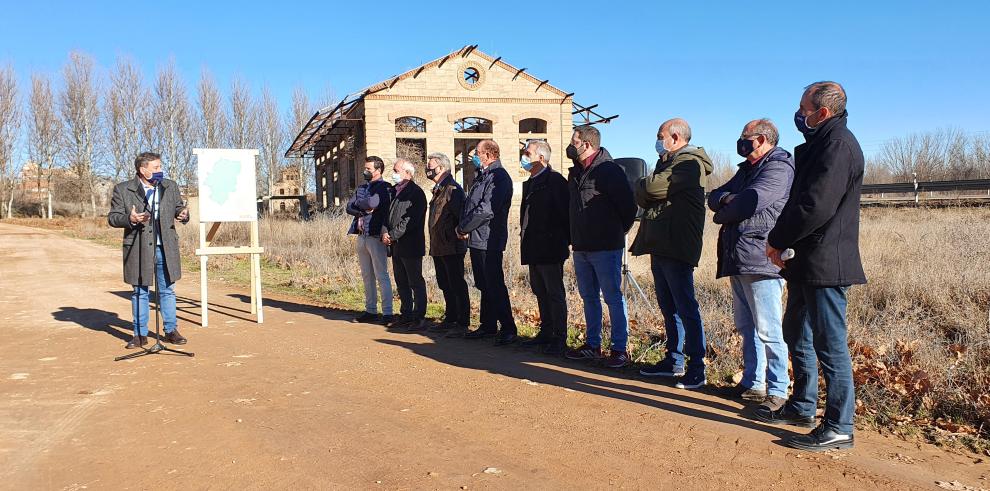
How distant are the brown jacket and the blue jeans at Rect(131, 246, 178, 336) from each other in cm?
302

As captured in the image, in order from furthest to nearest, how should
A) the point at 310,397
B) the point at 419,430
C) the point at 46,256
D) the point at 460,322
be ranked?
1. the point at 46,256
2. the point at 460,322
3. the point at 310,397
4. the point at 419,430

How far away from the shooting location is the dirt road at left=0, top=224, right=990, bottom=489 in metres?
3.78

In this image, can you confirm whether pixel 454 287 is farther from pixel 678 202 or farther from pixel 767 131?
pixel 767 131

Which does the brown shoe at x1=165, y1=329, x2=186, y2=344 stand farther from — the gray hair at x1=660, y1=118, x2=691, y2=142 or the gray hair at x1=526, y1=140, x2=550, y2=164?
the gray hair at x1=660, y1=118, x2=691, y2=142

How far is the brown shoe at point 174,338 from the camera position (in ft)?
24.6

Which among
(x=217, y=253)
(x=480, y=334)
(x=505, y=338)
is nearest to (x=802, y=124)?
(x=505, y=338)

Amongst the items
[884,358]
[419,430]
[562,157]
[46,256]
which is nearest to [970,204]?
[562,157]

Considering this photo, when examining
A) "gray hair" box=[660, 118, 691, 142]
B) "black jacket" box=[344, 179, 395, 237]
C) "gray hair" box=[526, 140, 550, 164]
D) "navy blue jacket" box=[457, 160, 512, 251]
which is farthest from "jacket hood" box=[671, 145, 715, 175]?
"black jacket" box=[344, 179, 395, 237]

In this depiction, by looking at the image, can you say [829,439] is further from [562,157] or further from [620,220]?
[562,157]

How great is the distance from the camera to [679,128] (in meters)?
5.67

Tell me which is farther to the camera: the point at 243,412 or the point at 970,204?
the point at 970,204

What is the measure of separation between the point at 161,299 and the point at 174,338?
1.68ft

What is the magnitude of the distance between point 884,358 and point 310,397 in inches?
196

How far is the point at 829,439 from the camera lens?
409 centimetres
